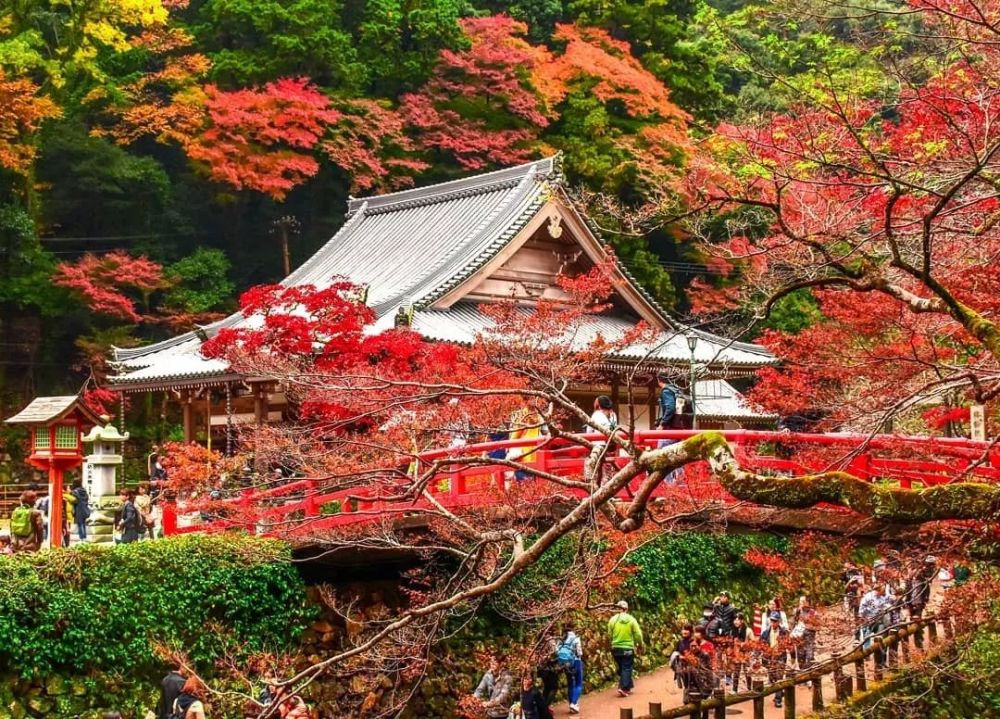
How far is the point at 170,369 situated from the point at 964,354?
1369cm

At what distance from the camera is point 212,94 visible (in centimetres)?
3203

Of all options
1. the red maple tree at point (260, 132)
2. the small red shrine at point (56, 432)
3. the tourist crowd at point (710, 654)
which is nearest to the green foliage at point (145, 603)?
the small red shrine at point (56, 432)

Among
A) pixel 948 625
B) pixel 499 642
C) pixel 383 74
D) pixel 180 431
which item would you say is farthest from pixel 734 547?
pixel 383 74

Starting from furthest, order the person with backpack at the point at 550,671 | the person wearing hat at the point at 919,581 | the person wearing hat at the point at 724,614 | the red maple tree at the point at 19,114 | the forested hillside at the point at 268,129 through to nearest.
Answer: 1. the forested hillside at the point at 268,129
2. the red maple tree at the point at 19,114
3. the person wearing hat at the point at 724,614
4. the person with backpack at the point at 550,671
5. the person wearing hat at the point at 919,581

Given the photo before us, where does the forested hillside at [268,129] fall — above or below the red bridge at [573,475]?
above

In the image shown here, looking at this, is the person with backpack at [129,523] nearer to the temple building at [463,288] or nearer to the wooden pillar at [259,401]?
the temple building at [463,288]

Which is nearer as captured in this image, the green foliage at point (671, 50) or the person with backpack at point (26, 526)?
the person with backpack at point (26, 526)

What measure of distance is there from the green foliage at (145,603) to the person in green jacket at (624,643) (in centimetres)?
462

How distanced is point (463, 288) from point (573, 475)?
8264 millimetres

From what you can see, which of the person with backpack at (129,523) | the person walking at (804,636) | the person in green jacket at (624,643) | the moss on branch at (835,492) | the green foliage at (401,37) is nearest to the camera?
the moss on branch at (835,492)

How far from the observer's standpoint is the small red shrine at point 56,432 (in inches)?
610

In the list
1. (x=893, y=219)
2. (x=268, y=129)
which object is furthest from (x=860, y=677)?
(x=268, y=129)

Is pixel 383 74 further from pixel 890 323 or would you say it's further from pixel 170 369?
pixel 890 323

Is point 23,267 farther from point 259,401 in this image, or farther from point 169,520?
point 169,520
